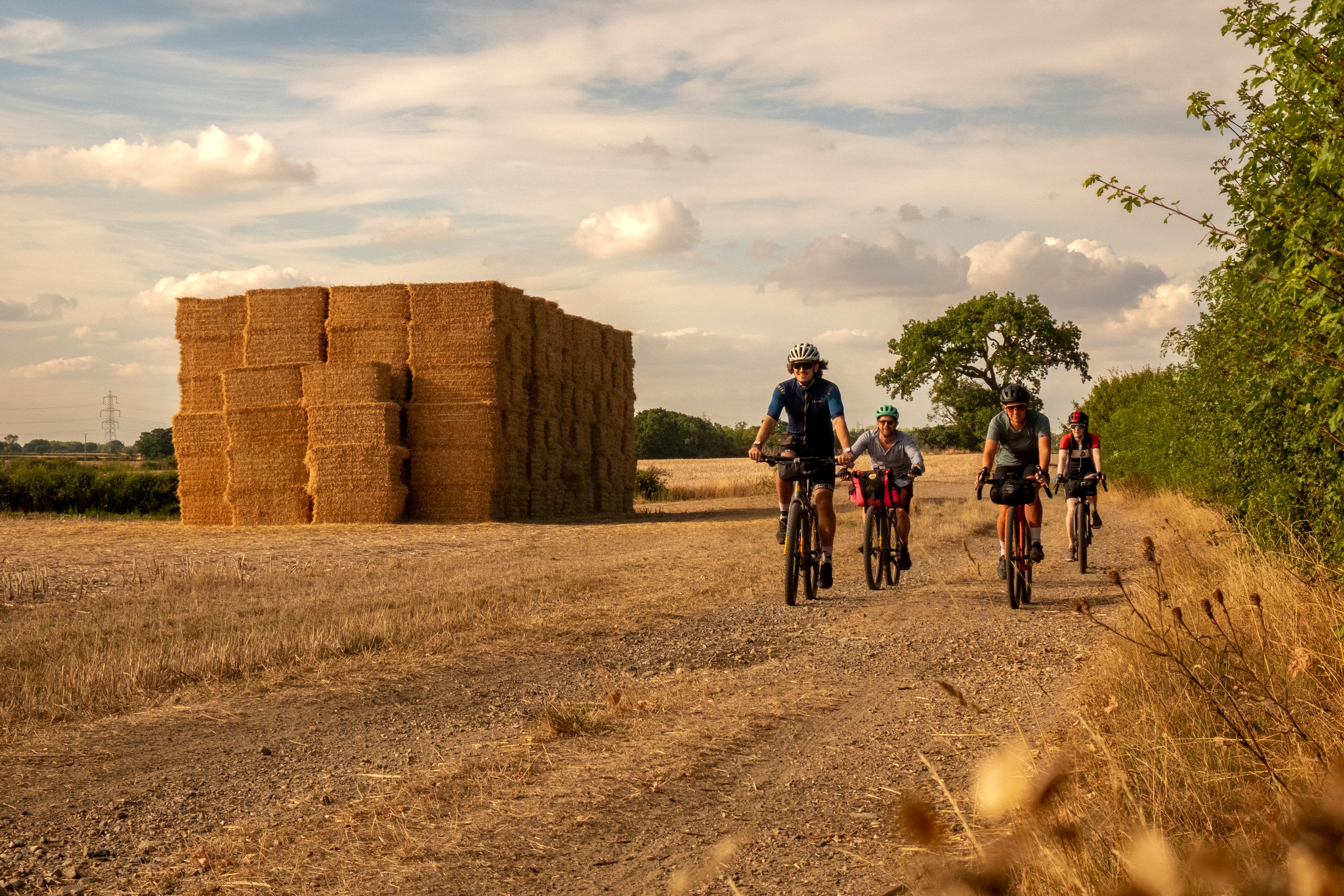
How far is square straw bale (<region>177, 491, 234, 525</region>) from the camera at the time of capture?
2653cm

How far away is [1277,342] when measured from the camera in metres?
7.36

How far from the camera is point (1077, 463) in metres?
14.7

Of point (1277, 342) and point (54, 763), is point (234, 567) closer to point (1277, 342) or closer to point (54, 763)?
point (54, 763)

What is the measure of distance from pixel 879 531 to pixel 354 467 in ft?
50.5

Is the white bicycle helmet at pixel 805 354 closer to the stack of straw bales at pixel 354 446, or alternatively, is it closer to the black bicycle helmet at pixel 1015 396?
the black bicycle helmet at pixel 1015 396

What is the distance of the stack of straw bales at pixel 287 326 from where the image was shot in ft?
84.3

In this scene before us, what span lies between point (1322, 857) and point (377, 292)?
25899mm

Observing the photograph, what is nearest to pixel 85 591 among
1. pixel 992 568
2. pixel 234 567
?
pixel 234 567

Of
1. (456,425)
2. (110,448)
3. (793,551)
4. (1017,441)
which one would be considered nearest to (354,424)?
(456,425)

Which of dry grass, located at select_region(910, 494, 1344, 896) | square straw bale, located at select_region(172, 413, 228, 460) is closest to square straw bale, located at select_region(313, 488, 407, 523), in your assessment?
square straw bale, located at select_region(172, 413, 228, 460)

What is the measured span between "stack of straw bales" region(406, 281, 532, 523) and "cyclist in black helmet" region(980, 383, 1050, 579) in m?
15.8

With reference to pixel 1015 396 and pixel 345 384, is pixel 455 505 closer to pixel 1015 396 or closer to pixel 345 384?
pixel 345 384

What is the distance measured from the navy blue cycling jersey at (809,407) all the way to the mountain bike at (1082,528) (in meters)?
3.79

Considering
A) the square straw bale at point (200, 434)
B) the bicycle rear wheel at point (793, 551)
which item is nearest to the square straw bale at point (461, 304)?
the square straw bale at point (200, 434)
